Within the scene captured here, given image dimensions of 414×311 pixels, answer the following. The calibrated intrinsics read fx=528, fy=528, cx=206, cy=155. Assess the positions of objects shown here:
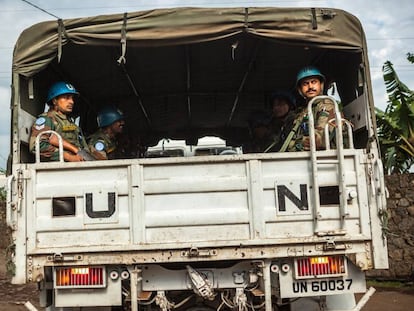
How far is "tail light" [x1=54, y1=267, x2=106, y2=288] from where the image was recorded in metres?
3.91

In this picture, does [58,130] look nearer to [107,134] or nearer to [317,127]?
[107,134]

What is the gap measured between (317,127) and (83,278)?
2255 mm

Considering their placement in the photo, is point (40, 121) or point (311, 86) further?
point (311, 86)

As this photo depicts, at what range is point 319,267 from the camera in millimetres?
3871

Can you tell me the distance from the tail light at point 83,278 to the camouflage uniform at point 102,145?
187cm

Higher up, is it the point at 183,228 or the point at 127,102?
the point at 127,102

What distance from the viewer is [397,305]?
8.85 m

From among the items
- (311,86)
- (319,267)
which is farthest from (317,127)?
(319,267)

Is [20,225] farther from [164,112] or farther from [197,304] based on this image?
[164,112]

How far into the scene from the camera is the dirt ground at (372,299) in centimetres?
873

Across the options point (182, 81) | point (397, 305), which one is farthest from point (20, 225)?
point (397, 305)

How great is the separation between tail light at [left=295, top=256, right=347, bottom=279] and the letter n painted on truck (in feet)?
1.16

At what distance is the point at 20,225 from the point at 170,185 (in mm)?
1154

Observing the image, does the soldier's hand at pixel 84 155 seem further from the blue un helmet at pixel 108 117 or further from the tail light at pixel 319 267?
the tail light at pixel 319 267
